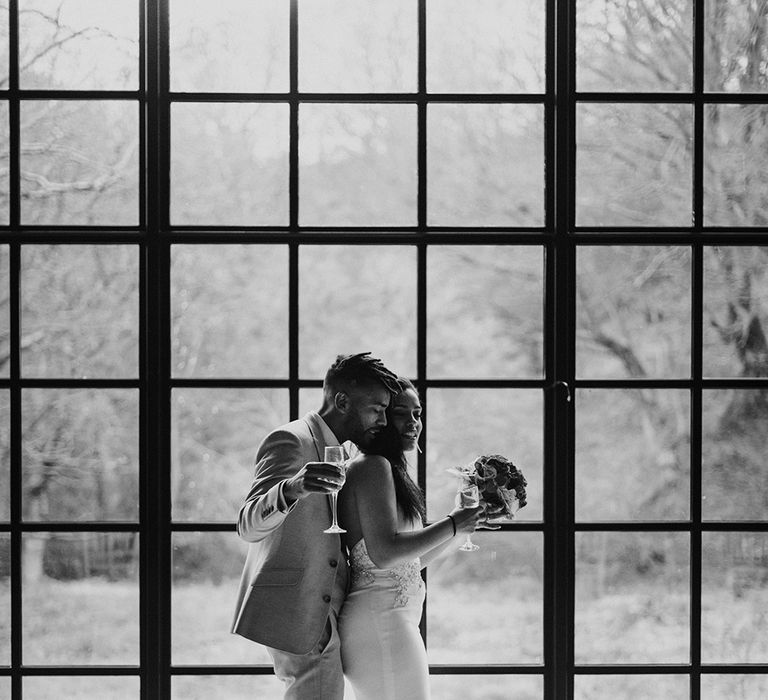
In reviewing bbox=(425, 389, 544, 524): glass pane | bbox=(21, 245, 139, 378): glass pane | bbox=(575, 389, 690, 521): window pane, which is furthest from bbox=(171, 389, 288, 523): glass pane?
bbox=(575, 389, 690, 521): window pane

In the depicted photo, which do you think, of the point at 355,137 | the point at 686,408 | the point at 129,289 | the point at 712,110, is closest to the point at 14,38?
the point at 129,289

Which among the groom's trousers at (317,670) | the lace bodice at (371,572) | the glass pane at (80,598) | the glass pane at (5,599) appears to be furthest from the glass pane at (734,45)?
the glass pane at (5,599)

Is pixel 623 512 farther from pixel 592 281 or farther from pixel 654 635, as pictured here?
pixel 592 281

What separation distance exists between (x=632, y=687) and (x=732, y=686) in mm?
357

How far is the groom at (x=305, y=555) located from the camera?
2.39 metres

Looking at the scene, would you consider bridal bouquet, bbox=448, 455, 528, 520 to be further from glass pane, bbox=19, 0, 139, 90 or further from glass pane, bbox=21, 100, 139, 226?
glass pane, bbox=19, 0, 139, 90

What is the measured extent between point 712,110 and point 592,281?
0.74 meters

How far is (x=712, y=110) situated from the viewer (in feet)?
10.4

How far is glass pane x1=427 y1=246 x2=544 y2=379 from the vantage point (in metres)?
3.15

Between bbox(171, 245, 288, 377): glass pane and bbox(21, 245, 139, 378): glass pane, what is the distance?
160 mm

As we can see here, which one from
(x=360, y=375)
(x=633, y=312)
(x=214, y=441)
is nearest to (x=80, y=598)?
(x=214, y=441)

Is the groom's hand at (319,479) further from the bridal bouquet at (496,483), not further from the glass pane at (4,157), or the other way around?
the glass pane at (4,157)

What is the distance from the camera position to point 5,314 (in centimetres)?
316

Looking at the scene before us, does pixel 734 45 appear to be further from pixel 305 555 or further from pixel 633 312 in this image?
pixel 305 555
